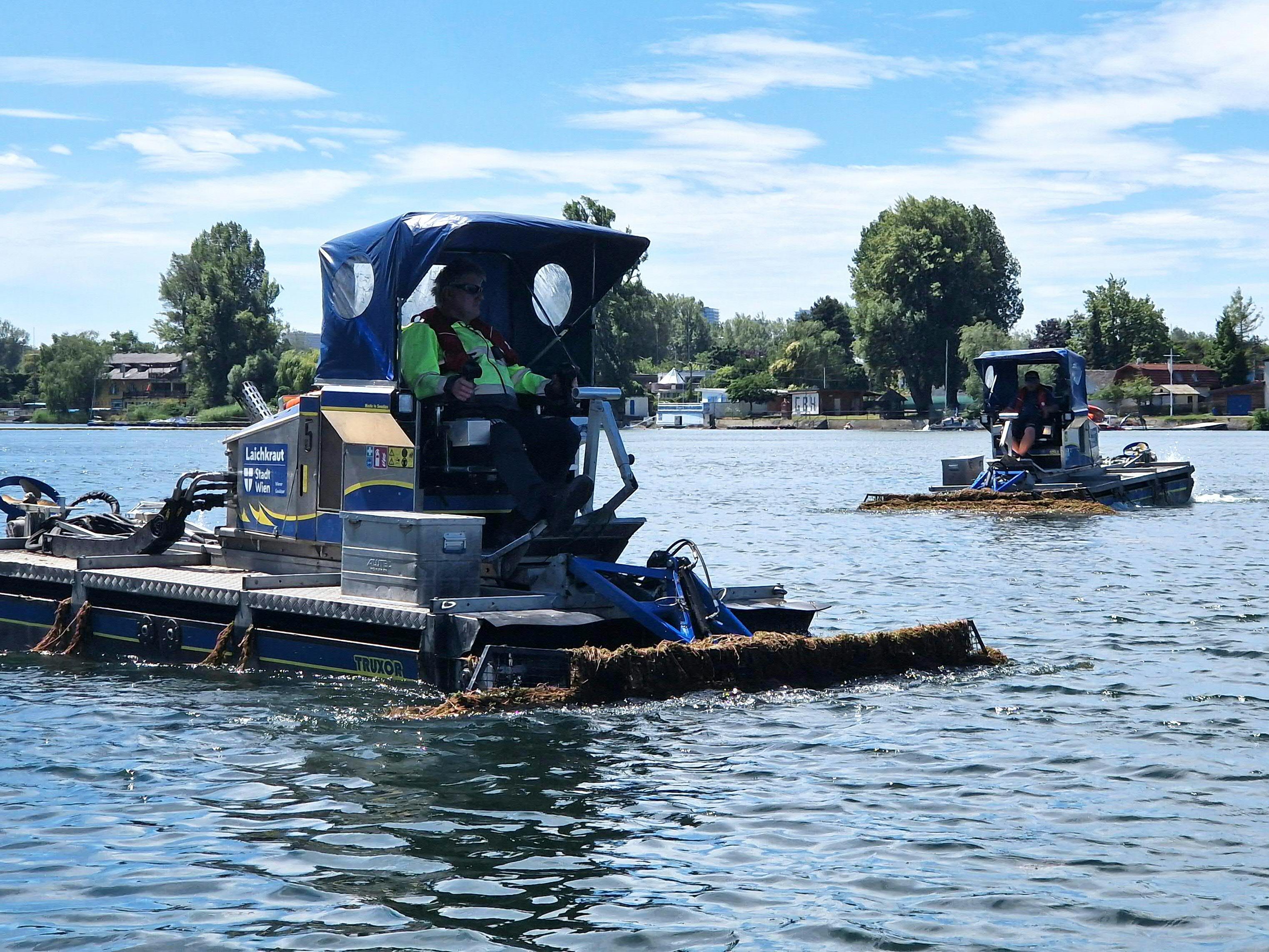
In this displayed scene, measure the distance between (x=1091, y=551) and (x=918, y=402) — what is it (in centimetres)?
10409

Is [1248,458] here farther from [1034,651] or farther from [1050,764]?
[1050,764]

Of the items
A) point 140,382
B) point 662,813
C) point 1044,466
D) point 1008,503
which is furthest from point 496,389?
point 140,382

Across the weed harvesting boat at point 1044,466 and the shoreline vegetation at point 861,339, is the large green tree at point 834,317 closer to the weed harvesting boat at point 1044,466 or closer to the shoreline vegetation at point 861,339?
the shoreline vegetation at point 861,339

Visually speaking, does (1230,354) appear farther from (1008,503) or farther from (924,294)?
(1008,503)

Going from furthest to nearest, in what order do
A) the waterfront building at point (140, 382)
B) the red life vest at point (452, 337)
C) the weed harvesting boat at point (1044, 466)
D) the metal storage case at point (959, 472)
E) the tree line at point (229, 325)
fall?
1. the waterfront building at point (140, 382)
2. the tree line at point (229, 325)
3. the metal storage case at point (959, 472)
4. the weed harvesting boat at point (1044, 466)
5. the red life vest at point (452, 337)

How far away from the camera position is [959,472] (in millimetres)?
34719

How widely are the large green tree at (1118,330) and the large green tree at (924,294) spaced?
2167 cm

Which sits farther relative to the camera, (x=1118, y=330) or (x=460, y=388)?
(x=1118, y=330)

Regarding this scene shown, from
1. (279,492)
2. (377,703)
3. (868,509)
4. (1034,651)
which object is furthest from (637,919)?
(868,509)

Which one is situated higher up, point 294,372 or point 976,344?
point 976,344

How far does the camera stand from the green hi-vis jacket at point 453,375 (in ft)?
37.8

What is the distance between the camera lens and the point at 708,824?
858cm

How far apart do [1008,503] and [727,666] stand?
21.7 metres

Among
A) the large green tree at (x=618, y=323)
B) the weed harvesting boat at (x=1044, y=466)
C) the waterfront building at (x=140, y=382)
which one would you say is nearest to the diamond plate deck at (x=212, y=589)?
the weed harvesting boat at (x=1044, y=466)
